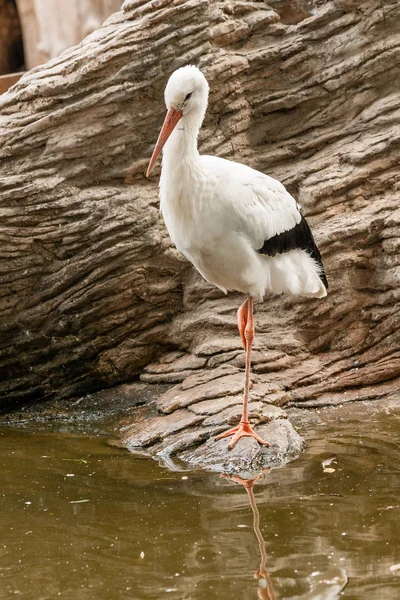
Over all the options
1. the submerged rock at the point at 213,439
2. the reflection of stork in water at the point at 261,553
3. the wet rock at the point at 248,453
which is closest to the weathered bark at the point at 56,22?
the submerged rock at the point at 213,439

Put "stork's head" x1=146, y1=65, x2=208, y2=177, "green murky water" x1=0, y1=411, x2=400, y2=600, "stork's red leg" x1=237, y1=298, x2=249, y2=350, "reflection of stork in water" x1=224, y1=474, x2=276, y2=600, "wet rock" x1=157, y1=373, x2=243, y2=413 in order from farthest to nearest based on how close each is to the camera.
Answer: "stork's red leg" x1=237, y1=298, x2=249, y2=350
"wet rock" x1=157, y1=373, x2=243, y2=413
"stork's head" x1=146, y1=65, x2=208, y2=177
"green murky water" x1=0, y1=411, x2=400, y2=600
"reflection of stork in water" x1=224, y1=474, x2=276, y2=600

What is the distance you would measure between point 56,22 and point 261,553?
7766 mm

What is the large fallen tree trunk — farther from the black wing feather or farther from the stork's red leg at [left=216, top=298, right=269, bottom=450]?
the black wing feather

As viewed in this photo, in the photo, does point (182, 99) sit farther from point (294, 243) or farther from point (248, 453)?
point (248, 453)

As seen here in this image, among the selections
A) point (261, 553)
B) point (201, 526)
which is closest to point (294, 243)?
point (201, 526)

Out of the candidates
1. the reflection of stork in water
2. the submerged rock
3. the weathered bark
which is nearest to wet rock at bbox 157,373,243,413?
the submerged rock

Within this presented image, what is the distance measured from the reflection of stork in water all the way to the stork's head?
6.45 ft

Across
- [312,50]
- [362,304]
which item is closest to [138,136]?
[312,50]

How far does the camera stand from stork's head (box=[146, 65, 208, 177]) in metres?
5.70

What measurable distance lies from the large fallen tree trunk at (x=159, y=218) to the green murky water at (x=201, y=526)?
131cm

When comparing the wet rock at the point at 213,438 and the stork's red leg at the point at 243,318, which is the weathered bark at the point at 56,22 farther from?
the wet rock at the point at 213,438

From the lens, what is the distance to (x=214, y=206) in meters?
5.71

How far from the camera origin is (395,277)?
7.23 meters

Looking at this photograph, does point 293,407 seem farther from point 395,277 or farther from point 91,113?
point 91,113
